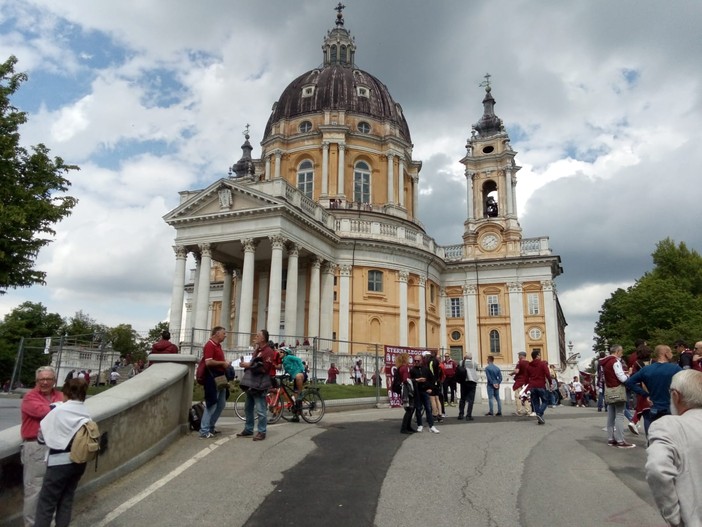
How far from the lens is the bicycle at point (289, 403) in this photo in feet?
38.4

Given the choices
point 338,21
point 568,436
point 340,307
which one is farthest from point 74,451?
point 338,21

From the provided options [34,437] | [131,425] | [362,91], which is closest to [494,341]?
[362,91]

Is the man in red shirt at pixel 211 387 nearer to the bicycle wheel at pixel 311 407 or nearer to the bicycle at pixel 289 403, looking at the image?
the bicycle at pixel 289 403

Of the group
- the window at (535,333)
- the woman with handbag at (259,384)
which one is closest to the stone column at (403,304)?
the window at (535,333)

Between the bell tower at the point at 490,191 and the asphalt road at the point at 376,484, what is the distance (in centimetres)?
3704

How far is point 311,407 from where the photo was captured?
39.6 feet

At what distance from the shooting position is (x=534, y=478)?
7.50 m

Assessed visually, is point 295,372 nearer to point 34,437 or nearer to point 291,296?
point 34,437

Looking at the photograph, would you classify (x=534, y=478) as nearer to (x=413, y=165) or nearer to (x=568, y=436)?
(x=568, y=436)

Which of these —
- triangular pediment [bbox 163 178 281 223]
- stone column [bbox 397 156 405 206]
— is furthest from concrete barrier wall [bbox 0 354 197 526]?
stone column [bbox 397 156 405 206]

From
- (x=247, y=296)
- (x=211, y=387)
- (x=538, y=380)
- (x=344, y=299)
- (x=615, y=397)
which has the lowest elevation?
(x=615, y=397)

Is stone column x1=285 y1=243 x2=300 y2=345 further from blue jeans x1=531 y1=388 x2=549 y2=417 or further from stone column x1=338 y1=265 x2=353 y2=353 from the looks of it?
blue jeans x1=531 y1=388 x2=549 y2=417

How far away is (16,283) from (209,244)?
1687 centimetres

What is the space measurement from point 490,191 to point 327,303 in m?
22.3
